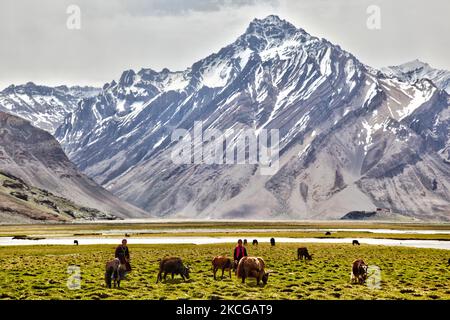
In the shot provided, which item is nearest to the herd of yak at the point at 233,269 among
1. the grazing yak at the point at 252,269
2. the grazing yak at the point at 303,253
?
the grazing yak at the point at 252,269

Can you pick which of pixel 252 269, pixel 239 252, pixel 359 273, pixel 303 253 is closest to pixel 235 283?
pixel 252 269

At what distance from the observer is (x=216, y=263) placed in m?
43.1

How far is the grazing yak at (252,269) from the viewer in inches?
1517

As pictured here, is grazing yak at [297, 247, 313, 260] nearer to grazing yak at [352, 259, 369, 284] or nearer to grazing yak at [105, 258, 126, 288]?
grazing yak at [352, 259, 369, 284]

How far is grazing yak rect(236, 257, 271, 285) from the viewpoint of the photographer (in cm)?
3853

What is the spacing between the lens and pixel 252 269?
3869 cm

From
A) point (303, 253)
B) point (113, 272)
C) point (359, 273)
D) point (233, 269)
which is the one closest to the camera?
point (113, 272)

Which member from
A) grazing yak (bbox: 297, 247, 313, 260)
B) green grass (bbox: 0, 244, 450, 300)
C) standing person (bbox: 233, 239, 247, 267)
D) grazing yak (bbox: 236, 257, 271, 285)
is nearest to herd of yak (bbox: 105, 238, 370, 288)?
grazing yak (bbox: 236, 257, 271, 285)

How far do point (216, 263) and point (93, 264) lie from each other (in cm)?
1675

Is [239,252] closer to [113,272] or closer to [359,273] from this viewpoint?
[359,273]

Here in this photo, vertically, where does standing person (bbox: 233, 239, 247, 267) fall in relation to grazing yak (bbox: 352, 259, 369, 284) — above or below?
above

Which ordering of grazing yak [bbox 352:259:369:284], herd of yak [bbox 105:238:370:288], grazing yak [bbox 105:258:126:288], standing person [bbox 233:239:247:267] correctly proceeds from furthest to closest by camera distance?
standing person [bbox 233:239:247:267], grazing yak [bbox 352:259:369:284], herd of yak [bbox 105:238:370:288], grazing yak [bbox 105:258:126:288]
